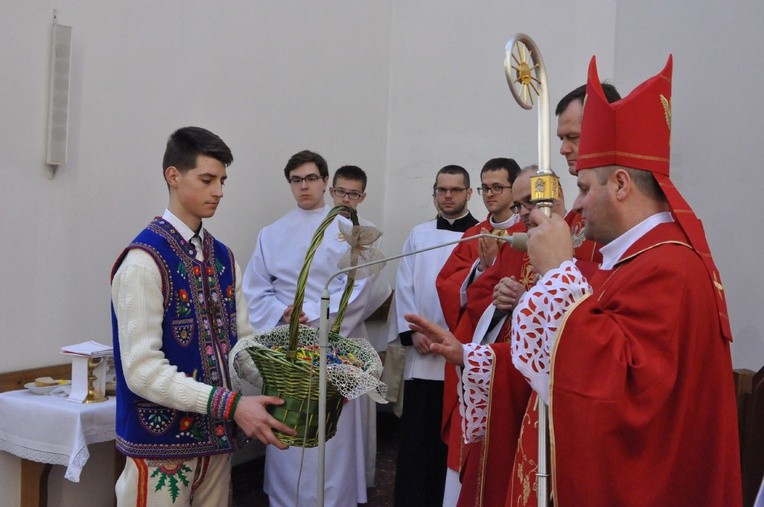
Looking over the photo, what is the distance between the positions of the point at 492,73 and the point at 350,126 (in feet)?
4.03

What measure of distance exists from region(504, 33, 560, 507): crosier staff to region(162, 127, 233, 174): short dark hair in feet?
3.95

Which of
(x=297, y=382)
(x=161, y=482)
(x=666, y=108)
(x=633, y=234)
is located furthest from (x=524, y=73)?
(x=161, y=482)

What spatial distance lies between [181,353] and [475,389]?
0.99 meters

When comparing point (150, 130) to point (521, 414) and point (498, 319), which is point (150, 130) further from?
point (521, 414)

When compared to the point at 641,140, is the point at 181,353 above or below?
below

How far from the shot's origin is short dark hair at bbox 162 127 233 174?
2846 mm

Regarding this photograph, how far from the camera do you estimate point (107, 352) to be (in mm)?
3680

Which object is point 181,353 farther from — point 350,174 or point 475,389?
point 350,174

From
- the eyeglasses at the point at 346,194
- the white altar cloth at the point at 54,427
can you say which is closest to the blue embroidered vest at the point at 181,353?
the white altar cloth at the point at 54,427

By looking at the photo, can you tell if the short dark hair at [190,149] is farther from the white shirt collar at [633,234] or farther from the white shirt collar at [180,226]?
the white shirt collar at [633,234]

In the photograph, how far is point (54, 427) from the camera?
139 inches

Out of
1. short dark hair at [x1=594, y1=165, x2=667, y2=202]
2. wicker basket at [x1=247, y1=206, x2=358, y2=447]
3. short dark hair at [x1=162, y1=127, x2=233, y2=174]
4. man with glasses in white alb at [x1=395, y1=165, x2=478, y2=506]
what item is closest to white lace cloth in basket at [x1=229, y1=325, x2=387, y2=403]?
wicker basket at [x1=247, y1=206, x2=358, y2=447]

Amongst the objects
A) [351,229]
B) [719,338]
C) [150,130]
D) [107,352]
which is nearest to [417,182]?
[150,130]

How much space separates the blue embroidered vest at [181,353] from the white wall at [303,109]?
159cm
